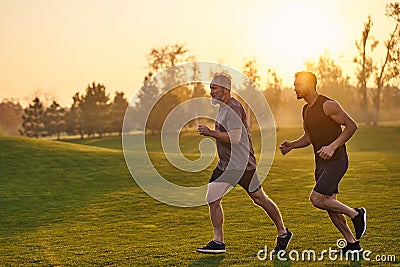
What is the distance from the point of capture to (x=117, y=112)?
3305 inches

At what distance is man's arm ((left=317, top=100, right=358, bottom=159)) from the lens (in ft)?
22.6

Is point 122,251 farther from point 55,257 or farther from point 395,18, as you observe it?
point 395,18

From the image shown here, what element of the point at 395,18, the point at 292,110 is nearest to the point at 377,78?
the point at 395,18

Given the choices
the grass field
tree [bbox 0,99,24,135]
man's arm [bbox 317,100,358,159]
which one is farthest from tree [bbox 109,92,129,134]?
man's arm [bbox 317,100,358,159]

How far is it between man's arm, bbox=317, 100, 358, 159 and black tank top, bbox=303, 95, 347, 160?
0.09m

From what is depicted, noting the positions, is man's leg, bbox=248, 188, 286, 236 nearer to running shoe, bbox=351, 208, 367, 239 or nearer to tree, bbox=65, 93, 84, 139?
running shoe, bbox=351, 208, 367, 239

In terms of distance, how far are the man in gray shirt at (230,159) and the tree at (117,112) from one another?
75.0m

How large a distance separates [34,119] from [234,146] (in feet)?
270

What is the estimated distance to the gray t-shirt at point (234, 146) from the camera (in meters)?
7.44

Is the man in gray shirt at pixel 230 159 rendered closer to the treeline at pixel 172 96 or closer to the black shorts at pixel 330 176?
the black shorts at pixel 330 176

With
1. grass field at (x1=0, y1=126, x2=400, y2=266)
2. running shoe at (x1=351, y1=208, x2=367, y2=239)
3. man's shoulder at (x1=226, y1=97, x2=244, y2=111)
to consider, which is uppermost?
man's shoulder at (x1=226, y1=97, x2=244, y2=111)

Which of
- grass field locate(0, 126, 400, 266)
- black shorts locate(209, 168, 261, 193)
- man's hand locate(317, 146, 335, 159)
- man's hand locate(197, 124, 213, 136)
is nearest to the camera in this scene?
man's hand locate(317, 146, 335, 159)

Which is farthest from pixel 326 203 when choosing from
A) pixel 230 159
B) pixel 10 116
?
pixel 10 116

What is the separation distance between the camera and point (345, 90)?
92062 millimetres
